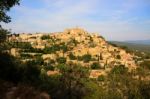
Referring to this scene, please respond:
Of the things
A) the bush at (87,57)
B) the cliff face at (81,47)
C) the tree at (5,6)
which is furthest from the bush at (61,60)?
the tree at (5,6)

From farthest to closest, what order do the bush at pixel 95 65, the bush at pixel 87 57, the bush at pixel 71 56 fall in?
the bush at pixel 87 57 < the bush at pixel 71 56 < the bush at pixel 95 65

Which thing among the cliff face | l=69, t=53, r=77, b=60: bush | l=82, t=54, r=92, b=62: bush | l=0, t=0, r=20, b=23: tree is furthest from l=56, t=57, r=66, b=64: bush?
l=0, t=0, r=20, b=23: tree

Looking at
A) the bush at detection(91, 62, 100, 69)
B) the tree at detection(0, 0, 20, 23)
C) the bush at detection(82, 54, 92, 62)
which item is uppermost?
Answer: the tree at detection(0, 0, 20, 23)

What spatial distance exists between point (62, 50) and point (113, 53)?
30.4m

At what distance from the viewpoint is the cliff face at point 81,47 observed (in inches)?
5974

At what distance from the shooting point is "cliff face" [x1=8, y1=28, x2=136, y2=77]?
152 m

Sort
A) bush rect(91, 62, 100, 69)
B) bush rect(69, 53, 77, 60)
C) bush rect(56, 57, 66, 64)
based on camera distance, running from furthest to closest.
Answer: bush rect(69, 53, 77, 60), bush rect(56, 57, 66, 64), bush rect(91, 62, 100, 69)

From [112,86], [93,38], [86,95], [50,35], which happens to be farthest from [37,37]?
[112,86]

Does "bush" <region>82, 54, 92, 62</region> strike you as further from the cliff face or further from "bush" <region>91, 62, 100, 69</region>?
"bush" <region>91, 62, 100, 69</region>

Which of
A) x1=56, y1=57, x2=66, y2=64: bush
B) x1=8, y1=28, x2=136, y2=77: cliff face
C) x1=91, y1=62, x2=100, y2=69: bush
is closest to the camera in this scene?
x1=91, y1=62, x2=100, y2=69: bush

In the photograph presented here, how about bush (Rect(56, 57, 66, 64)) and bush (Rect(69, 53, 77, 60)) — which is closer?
bush (Rect(56, 57, 66, 64))

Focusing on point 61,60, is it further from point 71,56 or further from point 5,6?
point 5,6

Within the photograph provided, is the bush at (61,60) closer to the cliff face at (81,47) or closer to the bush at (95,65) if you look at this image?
the cliff face at (81,47)

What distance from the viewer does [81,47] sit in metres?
177
